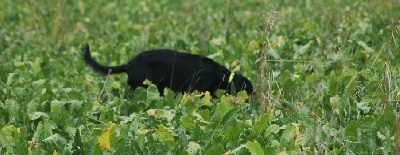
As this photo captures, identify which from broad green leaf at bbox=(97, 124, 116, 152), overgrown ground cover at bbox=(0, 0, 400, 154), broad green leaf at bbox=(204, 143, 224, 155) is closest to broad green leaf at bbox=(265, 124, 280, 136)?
overgrown ground cover at bbox=(0, 0, 400, 154)

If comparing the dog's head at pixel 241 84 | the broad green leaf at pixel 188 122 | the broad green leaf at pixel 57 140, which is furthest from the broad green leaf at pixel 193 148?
the dog's head at pixel 241 84

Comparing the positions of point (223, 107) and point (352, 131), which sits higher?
point (223, 107)

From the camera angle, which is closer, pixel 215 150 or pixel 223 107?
pixel 215 150

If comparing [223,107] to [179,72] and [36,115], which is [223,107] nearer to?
[36,115]

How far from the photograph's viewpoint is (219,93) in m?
6.20

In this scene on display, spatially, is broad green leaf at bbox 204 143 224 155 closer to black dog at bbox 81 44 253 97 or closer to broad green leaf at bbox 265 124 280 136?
broad green leaf at bbox 265 124 280 136

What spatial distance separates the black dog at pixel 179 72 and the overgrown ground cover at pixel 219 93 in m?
0.25

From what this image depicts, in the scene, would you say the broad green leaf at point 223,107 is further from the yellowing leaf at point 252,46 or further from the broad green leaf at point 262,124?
the yellowing leaf at point 252,46

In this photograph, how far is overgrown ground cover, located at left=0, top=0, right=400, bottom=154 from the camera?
4.67m

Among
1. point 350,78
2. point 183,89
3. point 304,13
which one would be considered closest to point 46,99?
point 183,89

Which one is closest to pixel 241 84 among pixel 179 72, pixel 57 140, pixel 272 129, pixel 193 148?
pixel 179 72

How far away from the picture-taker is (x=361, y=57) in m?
7.25

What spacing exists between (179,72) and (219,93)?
653 mm

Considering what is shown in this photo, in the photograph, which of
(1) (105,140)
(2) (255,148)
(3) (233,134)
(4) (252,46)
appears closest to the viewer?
(2) (255,148)
